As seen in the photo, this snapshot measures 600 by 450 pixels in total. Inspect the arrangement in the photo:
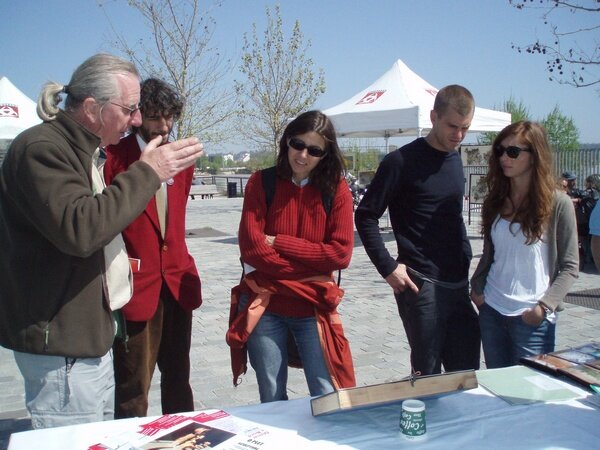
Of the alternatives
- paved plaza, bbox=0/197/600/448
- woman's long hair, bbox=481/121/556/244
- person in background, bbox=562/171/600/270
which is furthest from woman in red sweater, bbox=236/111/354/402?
person in background, bbox=562/171/600/270

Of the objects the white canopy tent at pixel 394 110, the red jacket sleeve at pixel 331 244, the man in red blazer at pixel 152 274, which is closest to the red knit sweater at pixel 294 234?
the red jacket sleeve at pixel 331 244

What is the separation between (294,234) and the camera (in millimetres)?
2520

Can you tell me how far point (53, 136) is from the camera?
1693 millimetres

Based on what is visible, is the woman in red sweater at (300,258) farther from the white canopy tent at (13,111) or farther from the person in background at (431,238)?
the white canopy tent at (13,111)

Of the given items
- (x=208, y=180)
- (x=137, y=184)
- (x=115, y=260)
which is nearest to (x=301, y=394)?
(x=115, y=260)

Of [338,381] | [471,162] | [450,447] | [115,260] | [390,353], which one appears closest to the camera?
[450,447]

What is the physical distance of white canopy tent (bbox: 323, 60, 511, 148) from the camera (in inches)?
383

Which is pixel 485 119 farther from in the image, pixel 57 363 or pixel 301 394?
pixel 57 363

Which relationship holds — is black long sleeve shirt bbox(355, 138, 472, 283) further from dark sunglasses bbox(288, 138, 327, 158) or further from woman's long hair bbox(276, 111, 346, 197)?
dark sunglasses bbox(288, 138, 327, 158)

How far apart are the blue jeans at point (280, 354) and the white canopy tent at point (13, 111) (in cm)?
1052

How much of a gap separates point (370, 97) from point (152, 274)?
29.5 ft

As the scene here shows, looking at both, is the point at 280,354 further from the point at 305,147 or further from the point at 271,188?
the point at 305,147

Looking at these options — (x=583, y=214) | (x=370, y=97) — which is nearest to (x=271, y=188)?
(x=583, y=214)

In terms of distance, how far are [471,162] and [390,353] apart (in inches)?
868
